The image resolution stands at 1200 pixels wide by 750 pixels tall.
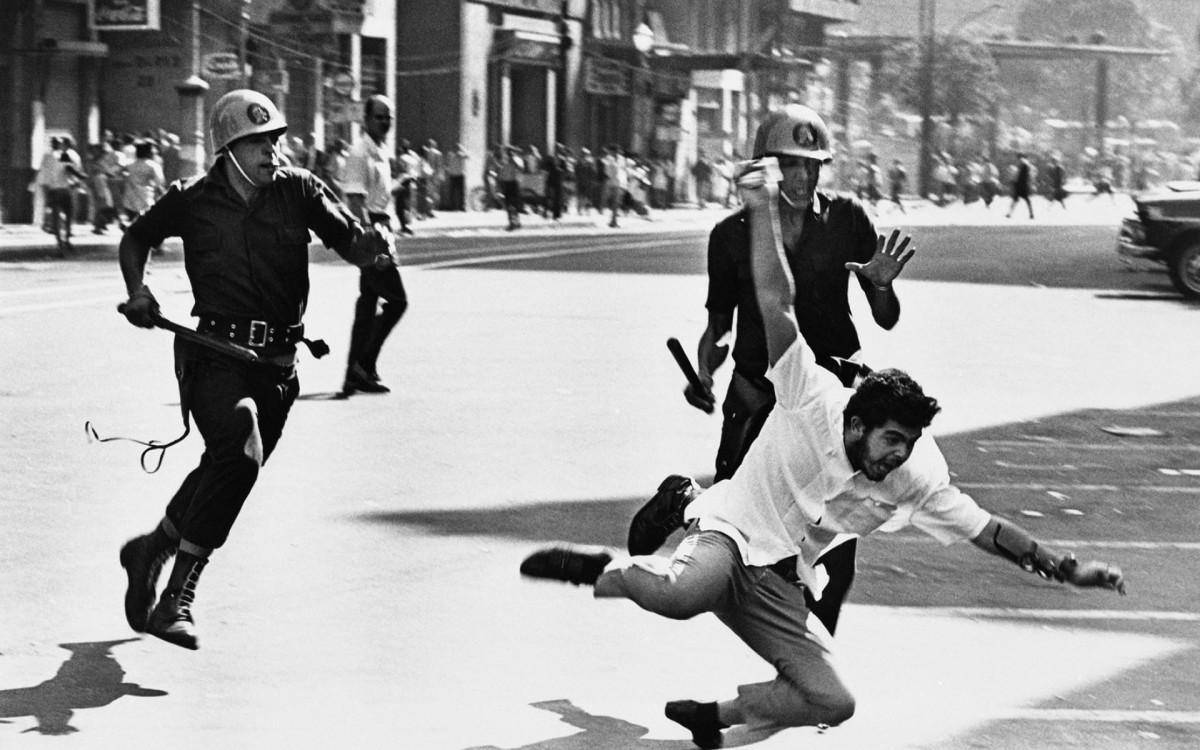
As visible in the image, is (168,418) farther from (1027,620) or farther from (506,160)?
(506,160)

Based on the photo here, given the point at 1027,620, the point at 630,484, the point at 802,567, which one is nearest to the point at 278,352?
the point at 802,567

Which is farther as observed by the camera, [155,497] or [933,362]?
[933,362]

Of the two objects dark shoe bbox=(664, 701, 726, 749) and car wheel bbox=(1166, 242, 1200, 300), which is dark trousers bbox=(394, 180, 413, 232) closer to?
car wheel bbox=(1166, 242, 1200, 300)

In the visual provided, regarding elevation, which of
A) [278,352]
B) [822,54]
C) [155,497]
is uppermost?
[822,54]

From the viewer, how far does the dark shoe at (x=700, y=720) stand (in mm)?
5285

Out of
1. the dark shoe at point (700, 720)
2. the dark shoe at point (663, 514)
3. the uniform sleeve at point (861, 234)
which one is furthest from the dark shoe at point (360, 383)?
the dark shoe at point (700, 720)

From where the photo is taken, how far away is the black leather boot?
20.6 feet

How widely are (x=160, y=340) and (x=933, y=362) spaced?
6.17 m

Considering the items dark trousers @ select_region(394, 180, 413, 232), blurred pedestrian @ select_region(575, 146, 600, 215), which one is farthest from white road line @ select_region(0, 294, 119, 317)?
blurred pedestrian @ select_region(575, 146, 600, 215)

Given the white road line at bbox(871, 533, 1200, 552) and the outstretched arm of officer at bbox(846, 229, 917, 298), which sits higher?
the outstretched arm of officer at bbox(846, 229, 917, 298)

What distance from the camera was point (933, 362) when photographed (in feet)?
52.7

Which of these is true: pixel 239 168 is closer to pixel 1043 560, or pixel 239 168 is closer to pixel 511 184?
pixel 1043 560

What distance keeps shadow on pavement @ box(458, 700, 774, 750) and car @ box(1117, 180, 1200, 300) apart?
19.5 metres

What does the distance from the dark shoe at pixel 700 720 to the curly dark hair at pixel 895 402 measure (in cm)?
88
